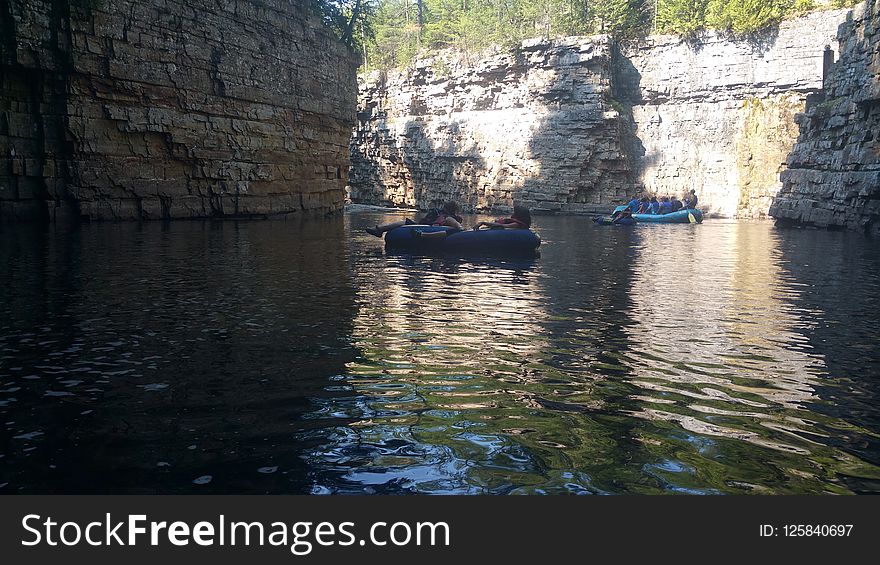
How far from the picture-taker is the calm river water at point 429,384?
3096 mm

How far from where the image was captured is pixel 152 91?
1966 cm

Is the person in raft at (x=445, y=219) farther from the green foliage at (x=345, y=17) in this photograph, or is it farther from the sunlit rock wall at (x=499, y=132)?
the sunlit rock wall at (x=499, y=132)

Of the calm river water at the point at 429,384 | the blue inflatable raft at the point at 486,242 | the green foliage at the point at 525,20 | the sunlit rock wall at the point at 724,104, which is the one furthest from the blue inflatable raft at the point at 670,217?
the calm river water at the point at 429,384

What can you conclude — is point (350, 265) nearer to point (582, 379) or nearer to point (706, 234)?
point (582, 379)

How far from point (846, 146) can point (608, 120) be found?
54.7ft

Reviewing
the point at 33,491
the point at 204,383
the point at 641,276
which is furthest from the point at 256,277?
the point at 33,491

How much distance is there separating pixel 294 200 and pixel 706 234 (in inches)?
590

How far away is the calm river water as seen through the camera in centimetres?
310

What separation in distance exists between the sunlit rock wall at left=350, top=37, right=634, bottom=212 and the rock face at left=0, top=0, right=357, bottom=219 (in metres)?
14.0

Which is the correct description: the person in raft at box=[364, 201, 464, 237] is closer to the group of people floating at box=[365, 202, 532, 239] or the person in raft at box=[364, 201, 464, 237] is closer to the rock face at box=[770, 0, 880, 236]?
the group of people floating at box=[365, 202, 532, 239]

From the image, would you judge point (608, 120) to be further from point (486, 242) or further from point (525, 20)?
point (486, 242)

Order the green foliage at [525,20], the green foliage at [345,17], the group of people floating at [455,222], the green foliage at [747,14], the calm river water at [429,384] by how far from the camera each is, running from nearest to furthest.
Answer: the calm river water at [429,384]
the group of people floating at [455,222]
the green foliage at [345,17]
the green foliage at [747,14]
the green foliage at [525,20]

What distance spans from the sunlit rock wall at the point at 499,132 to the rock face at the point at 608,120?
0.24ft

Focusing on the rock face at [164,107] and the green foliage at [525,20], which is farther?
the green foliage at [525,20]
